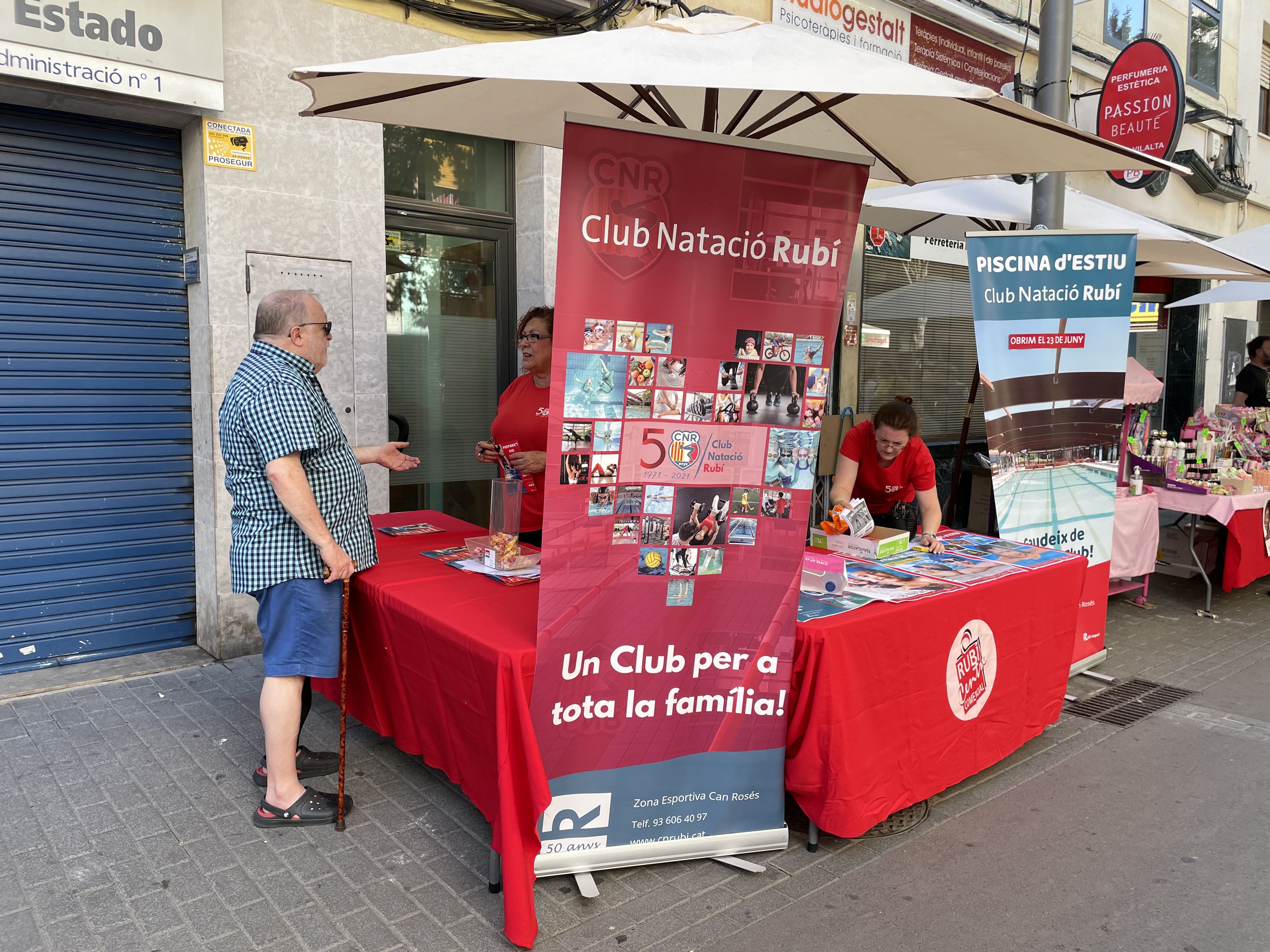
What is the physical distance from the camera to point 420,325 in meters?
5.59

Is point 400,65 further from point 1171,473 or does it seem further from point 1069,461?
point 1171,473

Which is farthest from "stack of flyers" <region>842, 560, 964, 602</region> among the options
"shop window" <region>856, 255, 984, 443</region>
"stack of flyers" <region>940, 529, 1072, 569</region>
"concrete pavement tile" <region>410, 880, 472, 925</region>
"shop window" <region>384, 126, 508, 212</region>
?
"shop window" <region>856, 255, 984, 443</region>

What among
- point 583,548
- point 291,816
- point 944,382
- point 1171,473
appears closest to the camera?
point 583,548

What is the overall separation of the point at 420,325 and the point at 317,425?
2.84m

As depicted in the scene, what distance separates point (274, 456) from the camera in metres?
2.78

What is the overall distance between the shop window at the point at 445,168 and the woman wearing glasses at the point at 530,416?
1.81 metres

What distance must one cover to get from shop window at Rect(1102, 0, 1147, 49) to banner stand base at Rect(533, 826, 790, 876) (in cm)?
1055

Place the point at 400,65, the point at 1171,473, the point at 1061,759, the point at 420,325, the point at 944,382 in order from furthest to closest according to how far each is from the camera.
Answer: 1. the point at 944,382
2. the point at 1171,473
3. the point at 420,325
4. the point at 1061,759
5. the point at 400,65

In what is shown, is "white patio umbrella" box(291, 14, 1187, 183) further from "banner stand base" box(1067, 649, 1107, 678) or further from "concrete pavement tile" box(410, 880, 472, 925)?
"banner stand base" box(1067, 649, 1107, 678)

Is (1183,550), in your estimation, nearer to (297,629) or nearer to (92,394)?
(297,629)

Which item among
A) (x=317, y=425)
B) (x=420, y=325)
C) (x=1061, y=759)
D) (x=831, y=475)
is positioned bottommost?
(x=1061, y=759)

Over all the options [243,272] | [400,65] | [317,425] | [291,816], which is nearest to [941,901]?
[291,816]

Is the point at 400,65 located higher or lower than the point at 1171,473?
higher

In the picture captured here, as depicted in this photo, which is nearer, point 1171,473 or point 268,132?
point 268,132
